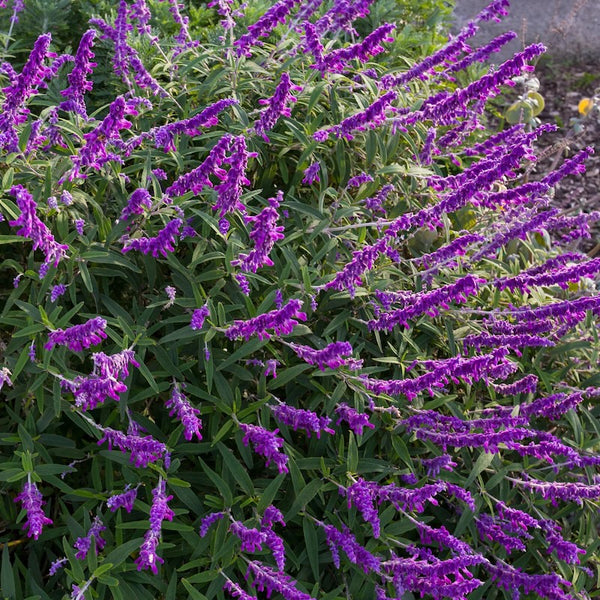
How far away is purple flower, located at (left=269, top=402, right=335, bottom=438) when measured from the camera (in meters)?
2.51

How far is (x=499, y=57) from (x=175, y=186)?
6.56 metres

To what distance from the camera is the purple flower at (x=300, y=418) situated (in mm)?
2512

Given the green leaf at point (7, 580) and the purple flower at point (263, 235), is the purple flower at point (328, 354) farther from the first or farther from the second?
the green leaf at point (7, 580)

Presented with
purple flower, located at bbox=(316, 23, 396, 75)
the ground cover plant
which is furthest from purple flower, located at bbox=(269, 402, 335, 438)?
purple flower, located at bbox=(316, 23, 396, 75)

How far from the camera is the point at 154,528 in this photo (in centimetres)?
228

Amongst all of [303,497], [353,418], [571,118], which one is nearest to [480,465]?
[353,418]

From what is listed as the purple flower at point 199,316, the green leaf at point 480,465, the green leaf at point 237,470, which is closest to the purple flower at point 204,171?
the purple flower at point 199,316

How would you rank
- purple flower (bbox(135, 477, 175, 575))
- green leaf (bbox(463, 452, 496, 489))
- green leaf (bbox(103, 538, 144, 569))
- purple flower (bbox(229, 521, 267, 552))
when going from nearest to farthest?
purple flower (bbox(135, 477, 175, 575)) < purple flower (bbox(229, 521, 267, 552)) < green leaf (bbox(103, 538, 144, 569)) < green leaf (bbox(463, 452, 496, 489))

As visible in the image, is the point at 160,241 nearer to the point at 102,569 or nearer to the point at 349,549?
the point at 102,569

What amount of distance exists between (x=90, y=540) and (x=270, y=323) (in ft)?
2.78

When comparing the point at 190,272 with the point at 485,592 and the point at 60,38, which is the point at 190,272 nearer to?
the point at 485,592

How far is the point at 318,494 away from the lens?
9.29 feet

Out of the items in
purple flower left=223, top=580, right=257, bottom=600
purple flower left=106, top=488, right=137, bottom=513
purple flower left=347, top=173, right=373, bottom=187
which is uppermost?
purple flower left=347, top=173, right=373, bottom=187

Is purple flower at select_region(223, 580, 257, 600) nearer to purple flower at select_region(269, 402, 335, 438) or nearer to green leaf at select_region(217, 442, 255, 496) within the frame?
green leaf at select_region(217, 442, 255, 496)
